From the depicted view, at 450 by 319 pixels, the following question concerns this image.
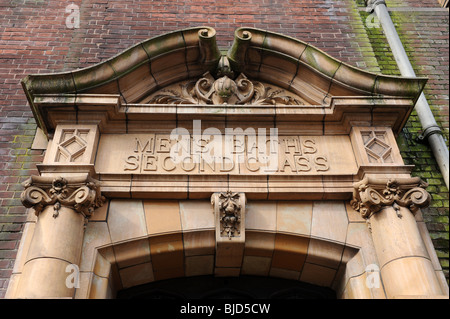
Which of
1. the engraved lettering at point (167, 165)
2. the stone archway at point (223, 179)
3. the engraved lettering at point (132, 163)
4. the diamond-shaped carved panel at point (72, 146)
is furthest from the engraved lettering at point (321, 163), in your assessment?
the diamond-shaped carved panel at point (72, 146)

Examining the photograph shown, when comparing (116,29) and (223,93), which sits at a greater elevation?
(116,29)

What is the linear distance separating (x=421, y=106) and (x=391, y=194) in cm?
208

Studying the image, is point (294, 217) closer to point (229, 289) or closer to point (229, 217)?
point (229, 217)

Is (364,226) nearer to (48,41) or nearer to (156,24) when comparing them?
(156,24)

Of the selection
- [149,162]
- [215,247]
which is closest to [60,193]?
[149,162]

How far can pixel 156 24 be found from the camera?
22.4 feet

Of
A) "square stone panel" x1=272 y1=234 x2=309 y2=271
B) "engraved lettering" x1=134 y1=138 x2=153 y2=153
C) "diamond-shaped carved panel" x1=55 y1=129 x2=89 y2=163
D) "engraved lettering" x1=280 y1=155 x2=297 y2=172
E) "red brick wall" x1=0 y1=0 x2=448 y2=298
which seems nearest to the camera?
"square stone panel" x1=272 y1=234 x2=309 y2=271

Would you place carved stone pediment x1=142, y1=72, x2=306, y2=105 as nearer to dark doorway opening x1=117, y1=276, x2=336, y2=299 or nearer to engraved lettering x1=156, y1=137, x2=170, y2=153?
engraved lettering x1=156, y1=137, x2=170, y2=153

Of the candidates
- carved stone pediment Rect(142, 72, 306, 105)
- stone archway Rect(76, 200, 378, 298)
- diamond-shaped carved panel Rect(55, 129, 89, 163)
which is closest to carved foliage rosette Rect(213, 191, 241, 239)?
stone archway Rect(76, 200, 378, 298)

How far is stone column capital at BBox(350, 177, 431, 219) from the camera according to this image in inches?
170

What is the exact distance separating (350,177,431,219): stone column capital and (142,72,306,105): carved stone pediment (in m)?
1.48

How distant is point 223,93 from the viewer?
529 centimetres

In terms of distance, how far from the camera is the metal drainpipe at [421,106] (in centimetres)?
541
